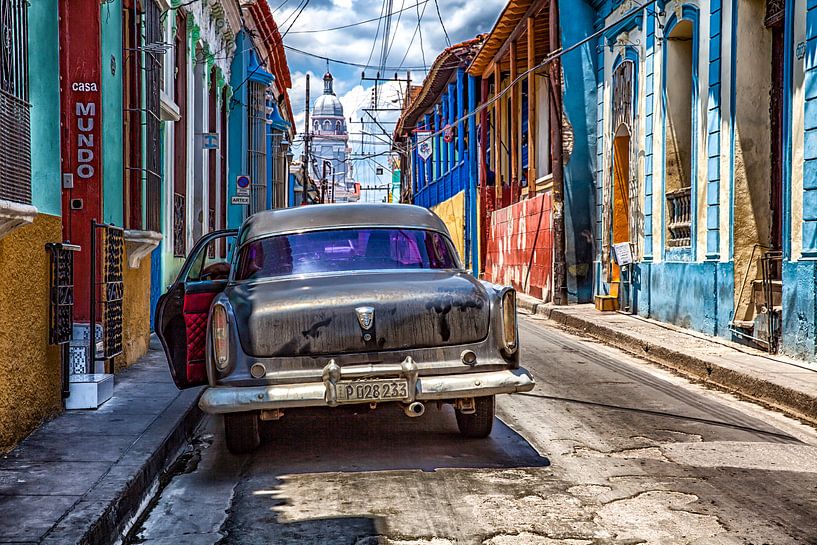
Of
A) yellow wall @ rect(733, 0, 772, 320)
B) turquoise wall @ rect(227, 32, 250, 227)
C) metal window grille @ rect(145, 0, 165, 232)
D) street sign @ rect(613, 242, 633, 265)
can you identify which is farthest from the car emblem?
turquoise wall @ rect(227, 32, 250, 227)

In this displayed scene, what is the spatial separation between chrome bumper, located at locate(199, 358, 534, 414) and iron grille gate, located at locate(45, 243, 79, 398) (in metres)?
1.46

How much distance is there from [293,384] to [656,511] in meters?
2.17

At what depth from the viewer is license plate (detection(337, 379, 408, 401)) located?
5652mm

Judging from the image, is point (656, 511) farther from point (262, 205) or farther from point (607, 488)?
point (262, 205)

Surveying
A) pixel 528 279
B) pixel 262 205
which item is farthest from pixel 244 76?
pixel 528 279

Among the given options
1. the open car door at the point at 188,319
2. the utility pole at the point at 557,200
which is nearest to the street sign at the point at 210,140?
the utility pole at the point at 557,200

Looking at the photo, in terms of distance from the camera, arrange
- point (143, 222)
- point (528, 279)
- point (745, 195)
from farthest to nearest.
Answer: point (528, 279) < point (745, 195) < point (143, 222)

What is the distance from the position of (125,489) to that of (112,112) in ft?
16.3

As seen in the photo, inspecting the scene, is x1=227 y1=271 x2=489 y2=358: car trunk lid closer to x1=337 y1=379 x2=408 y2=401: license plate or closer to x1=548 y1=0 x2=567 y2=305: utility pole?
x1=337 y1=379 x2=408 y2=401: license plate

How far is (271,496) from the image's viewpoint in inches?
202

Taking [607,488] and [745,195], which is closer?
[607,488]

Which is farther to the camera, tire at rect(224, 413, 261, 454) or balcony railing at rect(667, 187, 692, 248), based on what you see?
balcony railing at rect(667, 187, 692, 248)

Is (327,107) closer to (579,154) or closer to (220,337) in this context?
(579,154)

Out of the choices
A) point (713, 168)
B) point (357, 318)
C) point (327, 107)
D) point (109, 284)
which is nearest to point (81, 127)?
point (109, 284)
